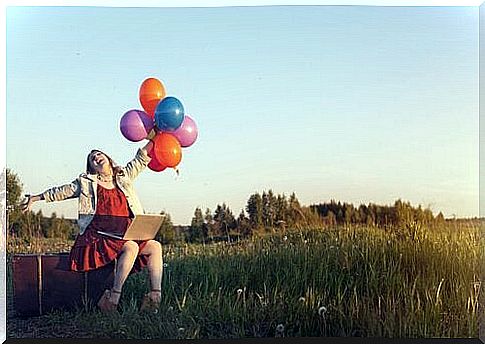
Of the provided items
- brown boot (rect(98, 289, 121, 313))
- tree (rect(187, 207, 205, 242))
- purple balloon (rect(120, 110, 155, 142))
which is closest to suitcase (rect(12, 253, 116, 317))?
brown boot (rect(98, 289, 121, 313))

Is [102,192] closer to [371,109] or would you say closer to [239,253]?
[239,253]

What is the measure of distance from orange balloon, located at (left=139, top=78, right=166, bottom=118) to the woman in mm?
357

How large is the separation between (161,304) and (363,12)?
2.78 m

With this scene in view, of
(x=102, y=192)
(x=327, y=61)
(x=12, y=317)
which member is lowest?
(x=12, y=317)

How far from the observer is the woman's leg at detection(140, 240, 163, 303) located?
12812 millimetres

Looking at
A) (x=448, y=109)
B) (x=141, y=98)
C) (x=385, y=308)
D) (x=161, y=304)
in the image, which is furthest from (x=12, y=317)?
(x=448, y=109)

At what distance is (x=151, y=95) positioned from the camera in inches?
503

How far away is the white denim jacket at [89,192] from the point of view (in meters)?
12.8

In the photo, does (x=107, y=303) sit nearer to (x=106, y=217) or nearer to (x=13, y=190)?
(x=106, y=217)

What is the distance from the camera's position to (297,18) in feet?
42.2

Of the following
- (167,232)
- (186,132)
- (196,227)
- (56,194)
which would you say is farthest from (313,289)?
(56,194)

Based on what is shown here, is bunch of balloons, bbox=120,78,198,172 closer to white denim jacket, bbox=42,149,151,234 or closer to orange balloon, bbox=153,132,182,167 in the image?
orange balloon, bbox=153,132,182,167

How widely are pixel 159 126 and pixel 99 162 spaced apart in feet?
1.82

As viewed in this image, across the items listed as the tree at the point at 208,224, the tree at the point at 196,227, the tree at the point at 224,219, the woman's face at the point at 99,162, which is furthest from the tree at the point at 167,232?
the woman's face at the point at 99,162
